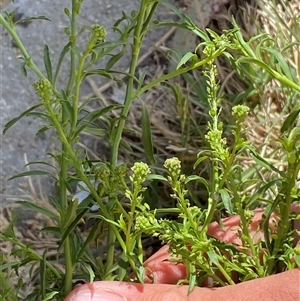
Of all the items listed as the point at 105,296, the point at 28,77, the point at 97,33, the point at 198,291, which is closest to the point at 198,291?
the point at 198,291

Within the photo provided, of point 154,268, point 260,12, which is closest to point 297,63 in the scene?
point 260,12

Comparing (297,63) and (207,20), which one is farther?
(207,20)

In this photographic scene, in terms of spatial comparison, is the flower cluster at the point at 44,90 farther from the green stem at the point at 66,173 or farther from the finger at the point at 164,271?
the finger at the point at 164,271

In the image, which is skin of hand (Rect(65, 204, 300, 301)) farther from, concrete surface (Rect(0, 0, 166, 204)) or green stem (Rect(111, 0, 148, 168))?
concrete surface (Rect(0, 0, 166, 204))

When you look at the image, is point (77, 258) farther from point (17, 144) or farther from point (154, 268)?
point (17, 144)

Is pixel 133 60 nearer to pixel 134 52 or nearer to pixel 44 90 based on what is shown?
pixel 134 52

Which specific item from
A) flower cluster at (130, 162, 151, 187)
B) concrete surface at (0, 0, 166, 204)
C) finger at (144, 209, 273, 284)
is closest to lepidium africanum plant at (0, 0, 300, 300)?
flower cluster at (130, 162, 151, 187)

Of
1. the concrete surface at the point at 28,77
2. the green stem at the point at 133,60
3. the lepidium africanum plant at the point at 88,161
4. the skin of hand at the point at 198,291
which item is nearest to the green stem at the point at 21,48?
the lepidium africanum plant at the point at 88,161
